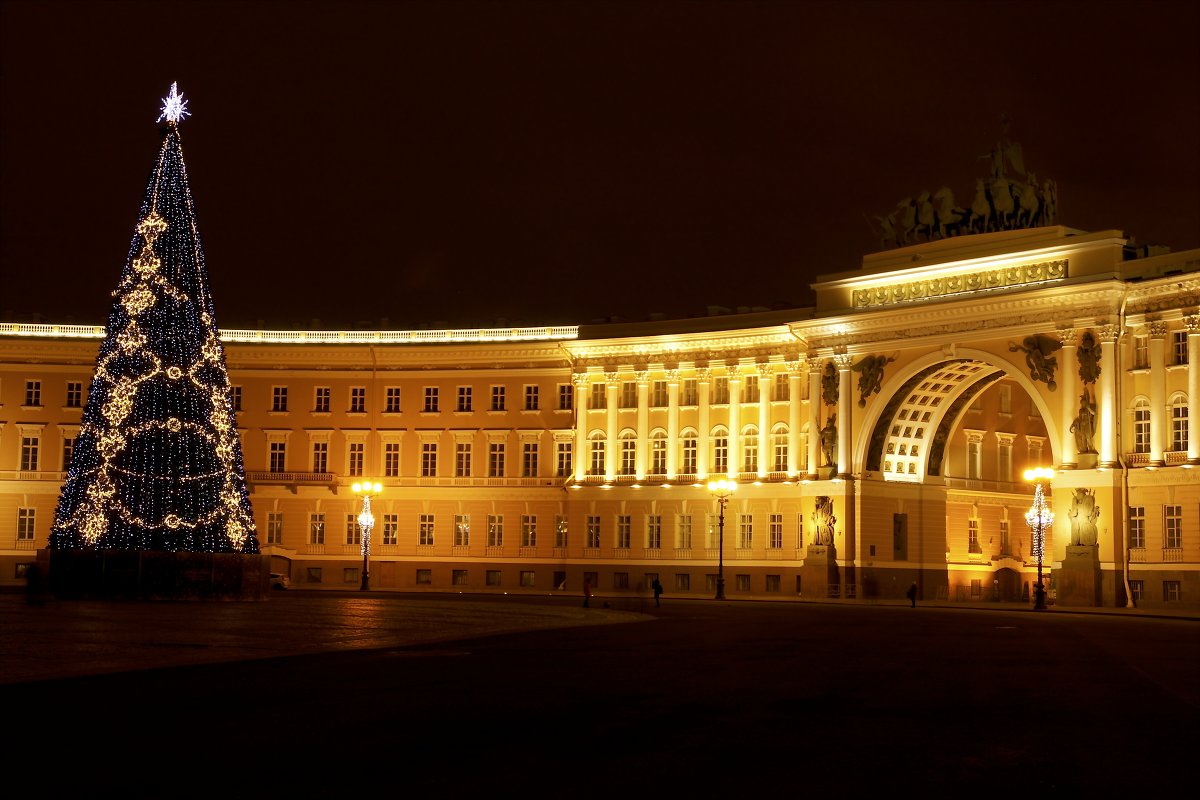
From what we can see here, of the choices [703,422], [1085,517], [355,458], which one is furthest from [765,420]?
[355,458]

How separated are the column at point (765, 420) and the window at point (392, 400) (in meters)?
19.8

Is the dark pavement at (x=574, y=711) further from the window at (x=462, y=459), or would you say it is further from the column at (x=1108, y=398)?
the window at (x=462, y=459)

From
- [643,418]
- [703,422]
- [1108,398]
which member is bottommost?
[1108,398]

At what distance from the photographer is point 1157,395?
2518 inches

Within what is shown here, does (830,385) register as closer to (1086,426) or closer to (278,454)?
(1086,426)

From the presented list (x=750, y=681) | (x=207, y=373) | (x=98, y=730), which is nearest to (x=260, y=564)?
(x=207, y=373)

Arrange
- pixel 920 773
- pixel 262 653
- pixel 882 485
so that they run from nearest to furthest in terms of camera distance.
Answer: pixel 920 773 → pixel 262 653 → pixel 882 485

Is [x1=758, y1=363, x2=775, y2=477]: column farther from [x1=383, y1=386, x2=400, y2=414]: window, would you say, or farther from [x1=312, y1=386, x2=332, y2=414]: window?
[x1=312, y1=386, x2=332, y2=414]: window

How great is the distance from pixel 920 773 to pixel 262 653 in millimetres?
15816

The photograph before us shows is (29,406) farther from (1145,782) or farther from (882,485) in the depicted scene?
(1145,782)

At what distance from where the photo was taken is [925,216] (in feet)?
240

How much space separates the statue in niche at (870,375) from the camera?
7406 cm

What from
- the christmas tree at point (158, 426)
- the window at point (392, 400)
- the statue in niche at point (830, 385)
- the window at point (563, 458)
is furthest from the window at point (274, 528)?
the christmas tree at point (158, 426)

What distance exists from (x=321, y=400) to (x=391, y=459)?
4.99 metres
